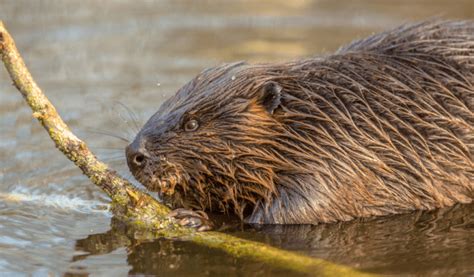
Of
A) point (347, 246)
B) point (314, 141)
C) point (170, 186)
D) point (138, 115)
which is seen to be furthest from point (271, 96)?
point (138, 115)

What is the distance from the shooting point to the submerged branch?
17.4 ft

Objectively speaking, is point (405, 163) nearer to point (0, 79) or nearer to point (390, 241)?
point (390, 241)

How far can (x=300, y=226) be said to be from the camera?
5.92 meters

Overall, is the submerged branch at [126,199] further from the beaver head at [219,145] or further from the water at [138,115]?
the beaver head at [219,145]

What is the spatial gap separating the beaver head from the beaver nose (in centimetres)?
6

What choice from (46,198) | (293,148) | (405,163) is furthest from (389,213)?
(46,198)

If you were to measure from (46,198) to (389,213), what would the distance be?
81.9 inches

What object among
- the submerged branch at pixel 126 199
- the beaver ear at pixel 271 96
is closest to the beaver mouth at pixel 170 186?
the submerged branch at pixel 126 199

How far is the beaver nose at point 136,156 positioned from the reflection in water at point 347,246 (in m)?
0.38

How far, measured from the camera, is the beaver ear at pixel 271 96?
5895 mm

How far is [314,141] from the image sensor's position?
19.5 ft

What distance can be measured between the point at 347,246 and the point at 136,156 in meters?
1.24

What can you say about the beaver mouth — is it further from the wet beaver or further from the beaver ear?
the beaver ear

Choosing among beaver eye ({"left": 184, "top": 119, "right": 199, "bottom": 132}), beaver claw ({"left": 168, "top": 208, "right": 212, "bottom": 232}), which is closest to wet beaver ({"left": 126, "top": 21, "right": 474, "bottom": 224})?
beaver eye ({"left": 184, "top": 119, "right": 199, "bottom": 132})
